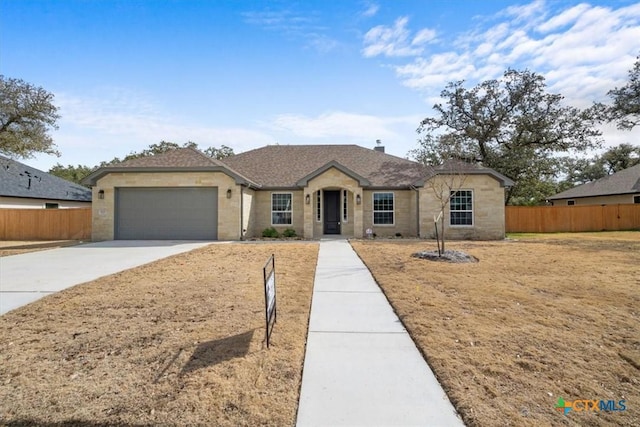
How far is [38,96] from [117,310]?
20790 mm

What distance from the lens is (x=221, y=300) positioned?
18.2 ft

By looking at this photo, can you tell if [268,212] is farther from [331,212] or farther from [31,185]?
[31,185]

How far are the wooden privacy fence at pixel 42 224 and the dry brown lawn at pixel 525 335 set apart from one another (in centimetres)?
1819

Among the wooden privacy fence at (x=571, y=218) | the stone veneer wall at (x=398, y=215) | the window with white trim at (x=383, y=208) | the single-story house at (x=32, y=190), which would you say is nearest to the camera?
the stone veneer wall at (x=398, y=215)

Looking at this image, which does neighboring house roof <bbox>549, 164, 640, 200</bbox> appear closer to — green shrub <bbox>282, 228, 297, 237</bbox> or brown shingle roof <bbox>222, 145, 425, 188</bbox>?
brown shingle roof <bbox>222, 145, 425, 188</bbox>

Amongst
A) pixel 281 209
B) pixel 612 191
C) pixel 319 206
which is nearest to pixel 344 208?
pixel 319 206

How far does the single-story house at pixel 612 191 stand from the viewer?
2468 centimetres

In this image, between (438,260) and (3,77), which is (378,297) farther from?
(3,77)

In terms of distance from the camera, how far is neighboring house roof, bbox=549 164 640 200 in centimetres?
2488

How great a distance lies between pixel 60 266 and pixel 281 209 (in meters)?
10.2

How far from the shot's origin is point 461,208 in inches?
653

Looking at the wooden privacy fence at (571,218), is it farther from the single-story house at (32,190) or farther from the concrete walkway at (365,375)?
the single-story house at (32,190)

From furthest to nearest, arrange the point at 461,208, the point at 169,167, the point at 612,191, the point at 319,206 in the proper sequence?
the point at 612,191 < the point at 319,206 < the point at 461,208 < the point at 169,167

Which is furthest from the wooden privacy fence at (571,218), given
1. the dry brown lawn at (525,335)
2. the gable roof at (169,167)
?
the gable roof at (169,167)
